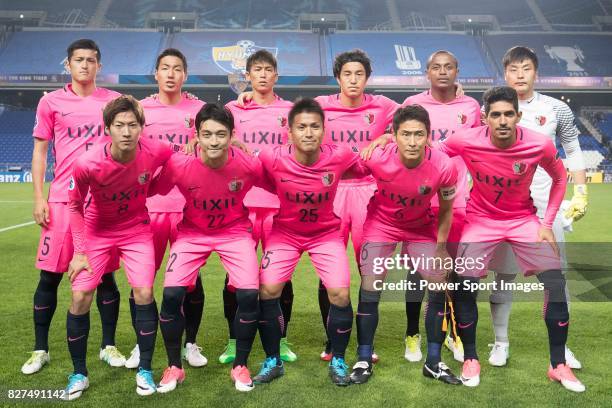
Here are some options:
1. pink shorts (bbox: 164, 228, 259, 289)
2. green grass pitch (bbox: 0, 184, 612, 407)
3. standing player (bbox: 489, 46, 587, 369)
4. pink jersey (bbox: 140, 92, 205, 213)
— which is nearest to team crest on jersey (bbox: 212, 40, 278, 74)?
green grass pitch (bbox: 0, 184, 612, 407)

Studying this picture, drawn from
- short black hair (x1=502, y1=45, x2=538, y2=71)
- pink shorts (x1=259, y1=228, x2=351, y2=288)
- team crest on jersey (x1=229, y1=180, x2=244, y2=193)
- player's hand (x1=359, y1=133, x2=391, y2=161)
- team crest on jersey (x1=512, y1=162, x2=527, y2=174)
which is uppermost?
short black hair (x1=502, y1=45, x2=538, y2=71)

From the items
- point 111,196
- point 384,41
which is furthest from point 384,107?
point 384,41

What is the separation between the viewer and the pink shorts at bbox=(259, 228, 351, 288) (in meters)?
3.93

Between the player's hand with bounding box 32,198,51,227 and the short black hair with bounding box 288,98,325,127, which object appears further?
the player's hand with bounding box 32,198,51,227

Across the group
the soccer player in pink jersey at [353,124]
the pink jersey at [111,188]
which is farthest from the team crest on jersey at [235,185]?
the soccer player in pink jersey at [353,124]

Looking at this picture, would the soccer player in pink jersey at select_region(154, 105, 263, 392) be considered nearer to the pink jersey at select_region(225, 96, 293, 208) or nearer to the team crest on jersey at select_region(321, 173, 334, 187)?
the team crest on jersey at select_region(321, 173, 334, 187)

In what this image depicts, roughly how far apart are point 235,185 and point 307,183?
48cm

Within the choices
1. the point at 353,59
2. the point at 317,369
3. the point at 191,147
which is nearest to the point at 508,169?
the point at 353,59

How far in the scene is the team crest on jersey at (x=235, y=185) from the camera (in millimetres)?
3971

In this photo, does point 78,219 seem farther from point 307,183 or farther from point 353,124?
point 353,124

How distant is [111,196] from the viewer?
12.5 feet

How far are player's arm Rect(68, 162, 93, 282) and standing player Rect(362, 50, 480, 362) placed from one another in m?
2.26

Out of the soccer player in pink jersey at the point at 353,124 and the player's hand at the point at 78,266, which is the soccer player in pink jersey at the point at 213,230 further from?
the soccer player in pink jersey at the point at 353,124

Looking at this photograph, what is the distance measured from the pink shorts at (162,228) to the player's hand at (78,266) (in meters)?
0.61
